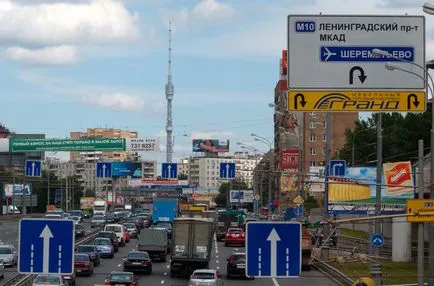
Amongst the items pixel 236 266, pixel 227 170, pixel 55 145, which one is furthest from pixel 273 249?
pixel 55 145

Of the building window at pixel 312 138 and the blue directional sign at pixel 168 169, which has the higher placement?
the building window at pixel 312 138

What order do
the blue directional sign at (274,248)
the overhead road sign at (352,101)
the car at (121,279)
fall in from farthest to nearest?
the car at (121,279)
the overhead road sign at (352,101)
the blue directional sign at (274,248)

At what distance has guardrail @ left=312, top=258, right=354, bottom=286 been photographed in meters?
41.5

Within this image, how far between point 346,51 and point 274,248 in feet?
26.2

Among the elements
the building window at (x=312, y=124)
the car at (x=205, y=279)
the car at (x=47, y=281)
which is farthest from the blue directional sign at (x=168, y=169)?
the car at (x=47, y=281)

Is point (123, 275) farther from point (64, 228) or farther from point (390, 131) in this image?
point (390, 131)

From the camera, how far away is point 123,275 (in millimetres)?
39438

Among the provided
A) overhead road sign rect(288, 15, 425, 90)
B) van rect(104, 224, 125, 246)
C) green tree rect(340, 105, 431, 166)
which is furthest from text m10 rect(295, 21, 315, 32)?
green tree rect(340, 105, 431, 166)

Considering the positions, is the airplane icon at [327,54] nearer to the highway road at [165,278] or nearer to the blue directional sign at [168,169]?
the highway road at [165,278]

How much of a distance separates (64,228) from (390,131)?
345ft

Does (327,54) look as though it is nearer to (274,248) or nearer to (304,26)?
(304,26)

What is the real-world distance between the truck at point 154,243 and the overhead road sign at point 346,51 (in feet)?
139

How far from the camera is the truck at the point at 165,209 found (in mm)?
100312

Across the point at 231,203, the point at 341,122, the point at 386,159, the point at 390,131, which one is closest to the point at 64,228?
the point at 386,159
